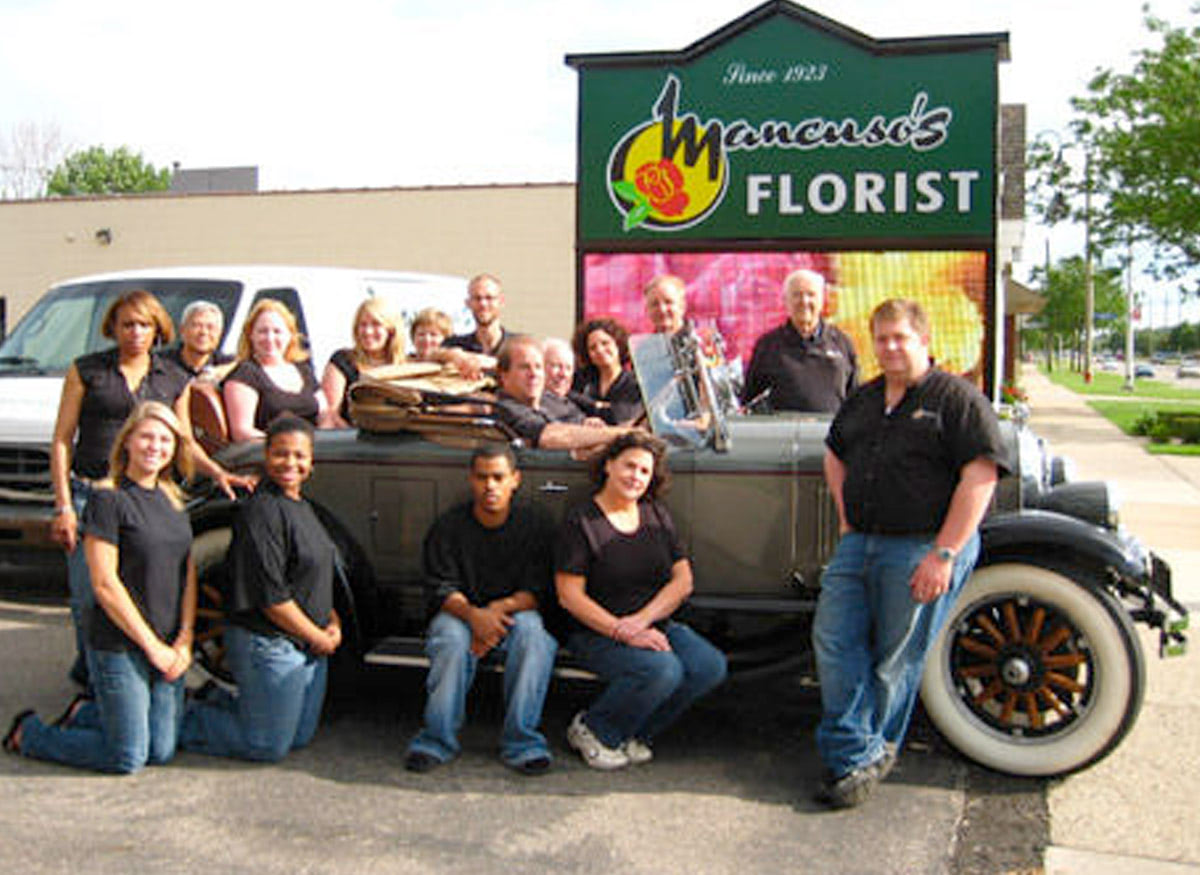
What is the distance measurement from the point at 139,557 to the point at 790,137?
6802mm

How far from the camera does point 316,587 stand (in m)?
4.63

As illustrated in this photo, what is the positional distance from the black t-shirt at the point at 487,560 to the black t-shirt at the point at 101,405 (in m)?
1.51

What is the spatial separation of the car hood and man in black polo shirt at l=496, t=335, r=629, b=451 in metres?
3.35

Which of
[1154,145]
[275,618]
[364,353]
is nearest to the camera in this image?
[275,618]

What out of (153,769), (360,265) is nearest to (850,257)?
(153,769)

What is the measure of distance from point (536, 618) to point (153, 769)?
57.4 inches

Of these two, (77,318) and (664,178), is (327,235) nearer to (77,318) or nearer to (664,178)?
(664,178)

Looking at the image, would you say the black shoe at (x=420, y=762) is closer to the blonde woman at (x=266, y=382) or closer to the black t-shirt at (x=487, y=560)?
the black t-shirt at (x=487, y=560)

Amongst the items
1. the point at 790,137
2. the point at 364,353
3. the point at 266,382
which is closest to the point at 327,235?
the point at 790,137

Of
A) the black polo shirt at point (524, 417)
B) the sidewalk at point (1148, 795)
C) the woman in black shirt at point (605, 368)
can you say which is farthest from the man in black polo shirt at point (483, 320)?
the sidewalk at point (1148, 795)

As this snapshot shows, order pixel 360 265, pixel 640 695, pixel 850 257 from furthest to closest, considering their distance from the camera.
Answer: pixel 360 265 < pixel 850 257 < pixel 640 695

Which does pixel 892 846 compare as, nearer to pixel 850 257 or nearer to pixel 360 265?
pixel 850 257

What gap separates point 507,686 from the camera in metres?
4.51

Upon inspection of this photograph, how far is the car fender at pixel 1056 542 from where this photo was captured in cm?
432
